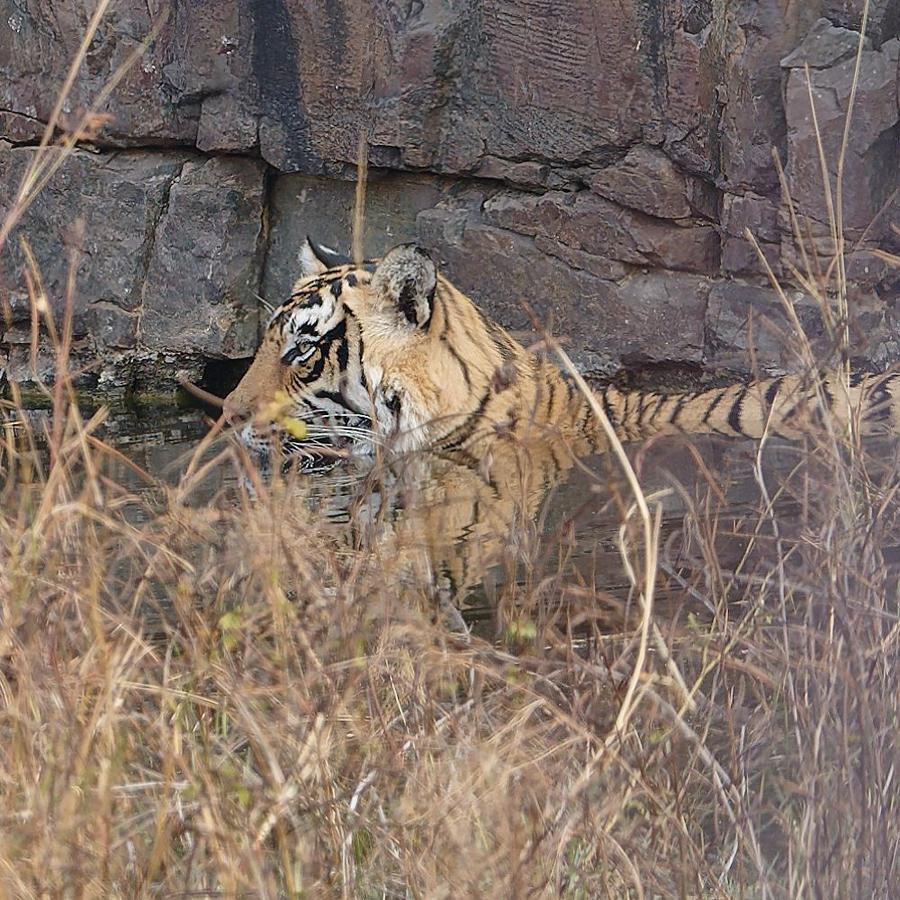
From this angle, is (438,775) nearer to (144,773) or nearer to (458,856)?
(458,856)

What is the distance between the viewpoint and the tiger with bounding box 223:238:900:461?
4141mm

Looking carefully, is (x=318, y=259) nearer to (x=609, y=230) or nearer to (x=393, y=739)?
(x=609, y=230)

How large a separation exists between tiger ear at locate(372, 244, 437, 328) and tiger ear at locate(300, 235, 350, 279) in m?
0.49

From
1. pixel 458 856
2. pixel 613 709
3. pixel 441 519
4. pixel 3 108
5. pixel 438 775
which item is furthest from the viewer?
pixel 3 108

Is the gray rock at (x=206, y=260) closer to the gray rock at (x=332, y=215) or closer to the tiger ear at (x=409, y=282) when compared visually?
the gray rock at (x=332, y=215)

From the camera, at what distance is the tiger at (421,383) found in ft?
13.6

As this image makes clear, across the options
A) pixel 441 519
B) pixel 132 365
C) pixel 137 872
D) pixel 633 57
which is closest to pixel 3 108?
pixel 132 365

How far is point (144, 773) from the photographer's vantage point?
6.59 ft

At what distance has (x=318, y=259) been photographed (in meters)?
4.75

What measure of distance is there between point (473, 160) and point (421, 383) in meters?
1.48

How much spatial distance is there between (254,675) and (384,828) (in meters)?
0.41

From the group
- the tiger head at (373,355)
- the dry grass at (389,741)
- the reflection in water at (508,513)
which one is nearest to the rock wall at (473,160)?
the tiger head at (373,355)

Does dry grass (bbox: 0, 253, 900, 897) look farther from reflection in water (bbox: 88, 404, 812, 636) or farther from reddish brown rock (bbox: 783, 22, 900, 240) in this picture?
reddish brown rock (bbox: 783, 22, 900, 240)

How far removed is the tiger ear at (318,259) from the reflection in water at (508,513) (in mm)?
619
